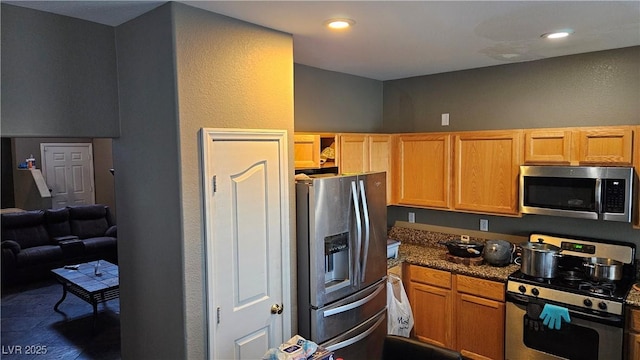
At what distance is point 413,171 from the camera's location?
406 centimetres

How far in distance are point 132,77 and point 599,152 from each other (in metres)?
3.18

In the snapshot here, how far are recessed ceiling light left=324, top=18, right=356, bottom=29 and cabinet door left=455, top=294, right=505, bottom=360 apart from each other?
2371 millimetres

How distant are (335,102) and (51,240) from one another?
5258 mm

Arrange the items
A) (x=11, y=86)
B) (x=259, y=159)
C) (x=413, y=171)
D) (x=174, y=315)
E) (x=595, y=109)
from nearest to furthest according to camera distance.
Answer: (x=11, y=86), (x=174, y=315), (x=259, y=159), (x=595, y=109), (x=413, y=171)

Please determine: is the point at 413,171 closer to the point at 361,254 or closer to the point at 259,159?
the point at 361,254

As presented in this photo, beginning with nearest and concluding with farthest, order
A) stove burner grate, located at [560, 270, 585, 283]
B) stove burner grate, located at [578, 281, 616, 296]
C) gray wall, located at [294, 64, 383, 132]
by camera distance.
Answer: stove burner grate, located at [578, 281, 616, 296] < stove burner grate, located at [560, 270, 585, 283] < gray wall, located at [294, 64, 383, 132]

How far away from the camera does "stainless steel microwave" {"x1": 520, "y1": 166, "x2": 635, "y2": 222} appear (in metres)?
2.96

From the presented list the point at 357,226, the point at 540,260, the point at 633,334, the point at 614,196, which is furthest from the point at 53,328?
the point at 614,196

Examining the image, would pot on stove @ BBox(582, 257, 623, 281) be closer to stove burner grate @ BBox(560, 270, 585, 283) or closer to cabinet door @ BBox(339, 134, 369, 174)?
stove burner grate @ BBox(560, 270, 585, 283)

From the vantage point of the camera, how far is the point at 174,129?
7.07ft

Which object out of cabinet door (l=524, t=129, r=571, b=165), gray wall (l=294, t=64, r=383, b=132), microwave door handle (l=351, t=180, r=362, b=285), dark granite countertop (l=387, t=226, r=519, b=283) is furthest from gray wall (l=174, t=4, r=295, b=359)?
A: cabinet door (l=524, t=129, r=571, b=165)

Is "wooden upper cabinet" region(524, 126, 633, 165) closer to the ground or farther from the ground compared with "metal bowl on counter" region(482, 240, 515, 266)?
farther from the ground

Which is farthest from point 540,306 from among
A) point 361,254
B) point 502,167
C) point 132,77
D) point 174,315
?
point 132,77

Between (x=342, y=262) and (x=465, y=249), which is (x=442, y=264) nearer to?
(x=465, y=249)
